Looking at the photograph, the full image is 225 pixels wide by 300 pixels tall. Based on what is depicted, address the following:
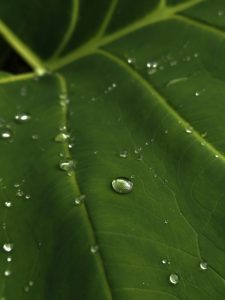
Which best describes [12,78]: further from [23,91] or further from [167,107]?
[167,107]

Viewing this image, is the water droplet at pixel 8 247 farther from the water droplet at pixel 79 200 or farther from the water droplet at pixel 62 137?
the water droplet at pixel 62 137

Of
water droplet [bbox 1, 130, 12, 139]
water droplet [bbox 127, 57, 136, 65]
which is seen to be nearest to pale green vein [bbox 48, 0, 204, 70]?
water droplet [bbox 127, 57, 136, 65]

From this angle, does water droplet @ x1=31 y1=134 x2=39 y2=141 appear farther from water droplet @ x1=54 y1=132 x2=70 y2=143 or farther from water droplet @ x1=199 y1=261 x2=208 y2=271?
water droplet @ x1=199 y1=261 x2=208 y2=271

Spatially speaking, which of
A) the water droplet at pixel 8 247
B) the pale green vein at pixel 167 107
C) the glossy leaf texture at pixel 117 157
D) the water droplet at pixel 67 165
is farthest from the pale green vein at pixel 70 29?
the water droplet at pixel 8 247

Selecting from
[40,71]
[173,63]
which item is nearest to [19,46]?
[40,71]

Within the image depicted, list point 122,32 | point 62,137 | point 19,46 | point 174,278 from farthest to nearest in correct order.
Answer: point 19,46 → point 122,32 → point 62,137 → point 174,278
